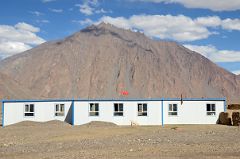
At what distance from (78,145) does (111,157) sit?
5.50m

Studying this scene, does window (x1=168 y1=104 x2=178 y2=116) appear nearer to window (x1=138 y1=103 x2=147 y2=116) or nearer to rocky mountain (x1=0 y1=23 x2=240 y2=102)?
window (x1=138 y1=103 x2=147 y2=116)

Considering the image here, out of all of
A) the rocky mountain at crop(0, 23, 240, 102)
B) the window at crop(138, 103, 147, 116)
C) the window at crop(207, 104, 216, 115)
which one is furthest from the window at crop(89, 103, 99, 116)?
the rocky mountain at crop(0, 23, 240, 102)

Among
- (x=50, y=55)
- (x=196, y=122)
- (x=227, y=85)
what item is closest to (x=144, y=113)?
(x=196, y=122)

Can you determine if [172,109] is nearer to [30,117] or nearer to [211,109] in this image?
[211,109]

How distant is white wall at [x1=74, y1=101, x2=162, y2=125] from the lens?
125 ft

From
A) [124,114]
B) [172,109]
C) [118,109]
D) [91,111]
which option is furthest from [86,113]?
[172,109]

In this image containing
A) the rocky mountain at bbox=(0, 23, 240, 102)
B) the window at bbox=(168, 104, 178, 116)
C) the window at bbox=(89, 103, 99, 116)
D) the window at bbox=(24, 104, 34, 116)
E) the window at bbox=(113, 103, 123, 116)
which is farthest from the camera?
the rocky mountain at bbox=(0, 23, 240, 102)

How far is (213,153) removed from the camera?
18.0 m

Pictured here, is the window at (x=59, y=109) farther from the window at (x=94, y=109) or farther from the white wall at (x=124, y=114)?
the window at (x=94, y=109)

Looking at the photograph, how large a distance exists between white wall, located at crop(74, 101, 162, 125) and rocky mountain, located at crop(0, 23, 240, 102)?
71197 mm

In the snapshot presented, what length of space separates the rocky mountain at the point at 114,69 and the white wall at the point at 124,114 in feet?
234

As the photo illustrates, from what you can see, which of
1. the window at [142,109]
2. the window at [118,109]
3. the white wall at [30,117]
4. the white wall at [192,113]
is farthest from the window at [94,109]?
the white wall at [192,113]

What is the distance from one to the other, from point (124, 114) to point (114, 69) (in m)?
86.1

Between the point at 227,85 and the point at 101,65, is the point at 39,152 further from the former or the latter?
the point at 227,85
